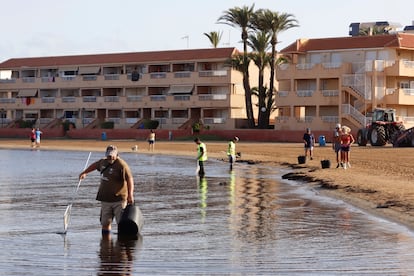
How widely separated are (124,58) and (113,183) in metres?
74.4

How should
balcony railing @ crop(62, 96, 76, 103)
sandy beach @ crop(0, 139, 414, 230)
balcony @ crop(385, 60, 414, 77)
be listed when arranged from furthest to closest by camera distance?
balcony railing @ crop(62, 96, 76, 103)
balcony @ crop(385, 60, 414, 77)
sandy beach @ crop(0, 139, 414, 230)

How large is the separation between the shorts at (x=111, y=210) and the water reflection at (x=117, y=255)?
0.36 m

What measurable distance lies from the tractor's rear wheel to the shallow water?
25924 millimetres

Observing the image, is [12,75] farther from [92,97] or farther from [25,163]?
[25,163]

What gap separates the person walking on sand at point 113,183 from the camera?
48.1 feet

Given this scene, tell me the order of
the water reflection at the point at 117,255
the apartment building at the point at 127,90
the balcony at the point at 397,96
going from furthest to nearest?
the apartment building at the point at 127,90 < the balcony at the point at 397,96 < the water reflection at the point at 117,255

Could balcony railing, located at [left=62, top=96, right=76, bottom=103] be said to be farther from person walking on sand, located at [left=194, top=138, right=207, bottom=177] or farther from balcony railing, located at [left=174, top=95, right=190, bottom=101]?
person walking on sand, located at [left=194, top=138, right=207, bottom=177]

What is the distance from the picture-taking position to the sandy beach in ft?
69.4

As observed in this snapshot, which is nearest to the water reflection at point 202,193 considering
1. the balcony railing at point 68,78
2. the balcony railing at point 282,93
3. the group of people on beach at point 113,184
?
the group of people on beach at point 113,184

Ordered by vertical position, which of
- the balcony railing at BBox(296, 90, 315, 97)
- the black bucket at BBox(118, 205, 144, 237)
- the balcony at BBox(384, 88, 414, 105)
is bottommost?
the black bucket at BBox(118, 205, 144, 237)

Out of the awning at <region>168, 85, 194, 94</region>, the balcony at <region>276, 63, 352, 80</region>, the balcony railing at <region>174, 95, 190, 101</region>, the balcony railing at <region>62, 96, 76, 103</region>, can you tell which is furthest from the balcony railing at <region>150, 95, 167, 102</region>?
the balcony at <region>276, 63, 352, 80</region>

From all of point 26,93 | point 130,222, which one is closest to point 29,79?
point 26,93

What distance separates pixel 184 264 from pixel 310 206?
9.58 m

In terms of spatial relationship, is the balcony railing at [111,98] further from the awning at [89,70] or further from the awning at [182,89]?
the awning at [182,89]
